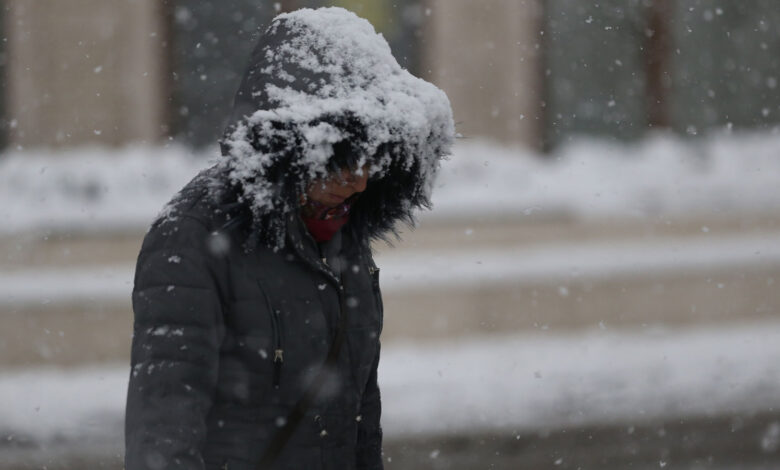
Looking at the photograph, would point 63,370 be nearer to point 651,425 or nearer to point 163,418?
point 651,425

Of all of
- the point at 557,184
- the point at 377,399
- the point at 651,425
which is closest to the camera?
the point at 377,399

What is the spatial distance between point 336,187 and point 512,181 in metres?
6.46

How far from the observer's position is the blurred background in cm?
719

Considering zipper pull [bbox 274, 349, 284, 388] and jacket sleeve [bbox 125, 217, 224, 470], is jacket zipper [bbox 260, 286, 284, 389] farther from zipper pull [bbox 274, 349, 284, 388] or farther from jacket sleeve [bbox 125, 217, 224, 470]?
jacket sleeve [bbox 125, 217, 224, 470]

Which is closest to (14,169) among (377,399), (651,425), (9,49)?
(9,49)

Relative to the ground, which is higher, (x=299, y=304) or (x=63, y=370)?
(x=63, y=370)

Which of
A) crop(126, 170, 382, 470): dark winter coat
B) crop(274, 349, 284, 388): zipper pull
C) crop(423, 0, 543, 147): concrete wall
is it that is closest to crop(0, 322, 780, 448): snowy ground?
crop(423, 0, 543, 147): concrete wall

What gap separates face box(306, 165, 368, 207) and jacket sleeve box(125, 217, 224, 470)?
0.96 ft

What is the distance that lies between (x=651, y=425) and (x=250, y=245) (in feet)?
18.4

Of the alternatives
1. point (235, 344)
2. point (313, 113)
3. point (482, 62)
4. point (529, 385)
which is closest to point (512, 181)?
point (482, 62)

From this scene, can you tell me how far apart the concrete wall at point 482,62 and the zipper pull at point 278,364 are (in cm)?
644

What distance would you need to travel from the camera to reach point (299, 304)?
2.15 m

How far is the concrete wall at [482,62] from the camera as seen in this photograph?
852 cm

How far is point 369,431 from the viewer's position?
2451 mm
